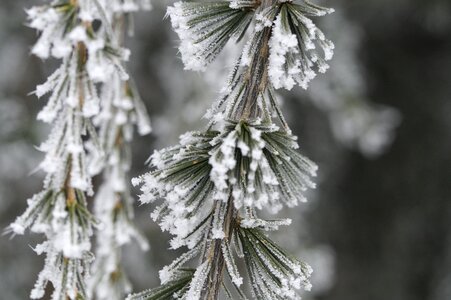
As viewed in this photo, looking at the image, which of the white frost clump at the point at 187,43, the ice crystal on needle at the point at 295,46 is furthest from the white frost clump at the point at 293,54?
the white frost clump at the point at 187,43

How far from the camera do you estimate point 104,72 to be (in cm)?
100

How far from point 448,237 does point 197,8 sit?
4.08 meters

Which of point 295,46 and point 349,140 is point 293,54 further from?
point 349,140

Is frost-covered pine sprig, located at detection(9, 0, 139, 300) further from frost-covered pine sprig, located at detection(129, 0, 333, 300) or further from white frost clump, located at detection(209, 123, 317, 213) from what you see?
white frost clump, located at detection(209, 123, 317, 213)

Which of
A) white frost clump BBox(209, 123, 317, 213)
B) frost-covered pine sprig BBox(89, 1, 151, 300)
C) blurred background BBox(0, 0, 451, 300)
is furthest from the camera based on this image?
blurred background BBox(0, 0, 451, 300)

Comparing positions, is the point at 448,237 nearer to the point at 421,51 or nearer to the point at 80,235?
the point at 421,51

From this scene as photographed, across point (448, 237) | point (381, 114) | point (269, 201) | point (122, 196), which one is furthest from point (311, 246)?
point (269, 201)

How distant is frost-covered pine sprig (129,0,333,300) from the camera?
37.2 inches

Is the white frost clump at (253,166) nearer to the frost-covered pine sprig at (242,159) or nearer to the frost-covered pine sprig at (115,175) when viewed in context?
the frost-covered pine sprig at (242,159)

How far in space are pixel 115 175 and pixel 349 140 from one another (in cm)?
263

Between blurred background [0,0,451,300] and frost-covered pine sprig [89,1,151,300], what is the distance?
1.59 metres

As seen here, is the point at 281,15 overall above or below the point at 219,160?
above

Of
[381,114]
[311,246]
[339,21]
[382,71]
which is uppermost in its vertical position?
[382,71]

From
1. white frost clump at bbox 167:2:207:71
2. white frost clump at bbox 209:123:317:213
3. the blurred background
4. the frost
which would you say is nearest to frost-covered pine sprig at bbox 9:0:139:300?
the frost
